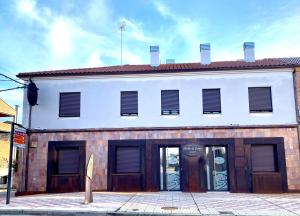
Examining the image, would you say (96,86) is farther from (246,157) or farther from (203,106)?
(246,157)

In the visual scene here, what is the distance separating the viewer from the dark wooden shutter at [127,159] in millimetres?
16500

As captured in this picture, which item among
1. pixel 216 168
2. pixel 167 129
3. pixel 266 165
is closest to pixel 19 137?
pixel 167 129

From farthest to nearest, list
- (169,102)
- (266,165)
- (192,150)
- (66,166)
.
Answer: (66,166) < (169,102) < (192,150) < (266,165)

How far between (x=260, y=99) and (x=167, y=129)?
5.25m

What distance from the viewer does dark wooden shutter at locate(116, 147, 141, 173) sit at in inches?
650

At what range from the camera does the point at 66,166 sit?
1683cm

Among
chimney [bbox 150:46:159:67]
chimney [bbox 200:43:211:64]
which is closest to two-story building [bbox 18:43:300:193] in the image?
chimney [bbox 200:43:211:64]

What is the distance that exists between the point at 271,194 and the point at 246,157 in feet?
6.99

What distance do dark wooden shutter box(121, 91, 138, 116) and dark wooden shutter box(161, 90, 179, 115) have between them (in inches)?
58.9

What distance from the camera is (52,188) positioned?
1628cm

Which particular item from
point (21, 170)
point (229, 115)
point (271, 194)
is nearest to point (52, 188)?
point (21, 170)

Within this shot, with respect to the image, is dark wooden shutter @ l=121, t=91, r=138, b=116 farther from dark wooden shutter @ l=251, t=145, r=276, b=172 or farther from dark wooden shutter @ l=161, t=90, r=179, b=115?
dark wooden shutter @ l=251, t=145, r=276, b=172

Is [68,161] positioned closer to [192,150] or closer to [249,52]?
[192,150]

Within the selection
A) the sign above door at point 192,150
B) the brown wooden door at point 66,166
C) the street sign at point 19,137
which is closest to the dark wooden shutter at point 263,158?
the sign above door at point 192,150
